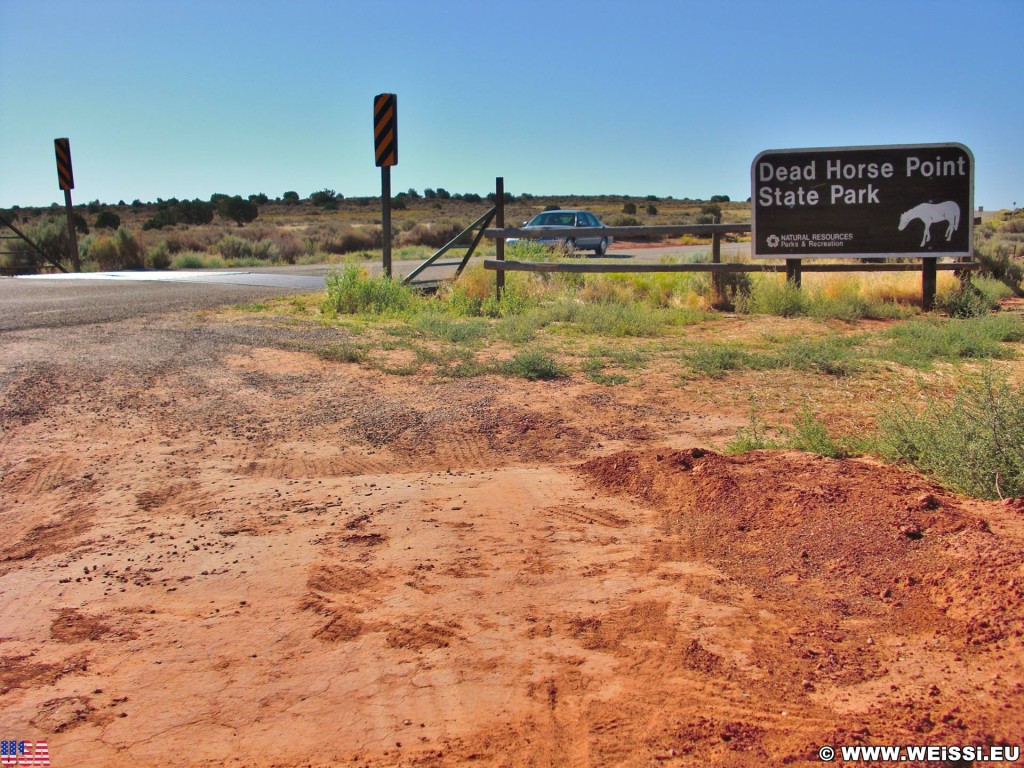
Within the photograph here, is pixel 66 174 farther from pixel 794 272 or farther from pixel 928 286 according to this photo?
pixel 928 286

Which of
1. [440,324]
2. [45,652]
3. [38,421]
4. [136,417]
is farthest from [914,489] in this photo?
[440,324]

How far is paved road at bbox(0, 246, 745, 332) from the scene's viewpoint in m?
12.0

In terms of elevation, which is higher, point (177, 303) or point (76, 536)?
point (177, 303)

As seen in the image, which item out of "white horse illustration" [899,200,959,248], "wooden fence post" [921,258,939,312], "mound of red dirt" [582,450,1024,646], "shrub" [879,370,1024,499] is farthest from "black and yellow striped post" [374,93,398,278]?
"shrub" [879,370,1024,499]

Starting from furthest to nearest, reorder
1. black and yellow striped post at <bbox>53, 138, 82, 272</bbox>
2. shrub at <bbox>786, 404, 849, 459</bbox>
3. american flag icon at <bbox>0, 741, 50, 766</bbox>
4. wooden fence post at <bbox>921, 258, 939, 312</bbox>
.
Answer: black and yellow striped post at <bbox>53, 138, 82, 272</bbox>
wooden fence post at <bbox>921, 258, 939, 312</bbox>
shrub at <bbox>786, 404, 849, 459</bbox>
american flag icon at <bbox>0, 741, 50, 766</bbox>

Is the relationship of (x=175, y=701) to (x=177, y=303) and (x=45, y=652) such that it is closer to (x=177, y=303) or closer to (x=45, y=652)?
(x=45, y=652)

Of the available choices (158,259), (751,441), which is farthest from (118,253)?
(751,441)

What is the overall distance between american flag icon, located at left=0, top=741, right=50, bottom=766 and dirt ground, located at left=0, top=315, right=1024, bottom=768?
0.17 ft

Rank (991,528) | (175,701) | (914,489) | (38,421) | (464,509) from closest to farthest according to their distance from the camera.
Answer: (175,701)
(991,528)
(914,489)
(464,509)
(38,421)

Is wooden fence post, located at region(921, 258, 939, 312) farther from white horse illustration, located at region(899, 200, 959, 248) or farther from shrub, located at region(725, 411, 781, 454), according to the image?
shrub, located at region(725, 411, 781, 454)

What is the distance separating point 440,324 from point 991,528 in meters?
7.63

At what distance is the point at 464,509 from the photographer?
16.1 ft

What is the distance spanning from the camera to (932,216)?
11906 millimetres

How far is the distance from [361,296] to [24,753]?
33.9 feet
